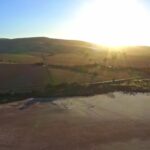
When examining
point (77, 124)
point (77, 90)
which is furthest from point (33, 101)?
point (77, 124)

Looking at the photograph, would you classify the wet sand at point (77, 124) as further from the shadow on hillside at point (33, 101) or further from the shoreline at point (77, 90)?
the shoreline at point (77, 90)

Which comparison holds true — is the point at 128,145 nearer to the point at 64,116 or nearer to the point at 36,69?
the point at 64,116

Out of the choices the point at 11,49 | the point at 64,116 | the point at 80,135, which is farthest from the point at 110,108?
the point at 11,49

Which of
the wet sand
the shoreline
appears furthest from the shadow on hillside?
the shoreline

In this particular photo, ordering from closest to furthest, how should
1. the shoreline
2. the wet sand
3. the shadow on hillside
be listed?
the wet sand
the shadow on hillside
the shoreline

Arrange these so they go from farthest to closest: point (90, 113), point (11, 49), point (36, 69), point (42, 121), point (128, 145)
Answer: point (11, 49) → point (36, 69) → point (90, 113) → point (42, 121) → point (128, 145)

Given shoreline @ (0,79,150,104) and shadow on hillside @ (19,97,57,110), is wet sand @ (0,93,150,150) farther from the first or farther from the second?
shoreline @ (0,79,150,104)

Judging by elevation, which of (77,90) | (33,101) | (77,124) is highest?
(77,124)

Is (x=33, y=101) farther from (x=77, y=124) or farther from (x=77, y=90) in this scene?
(x=77, y=124)
